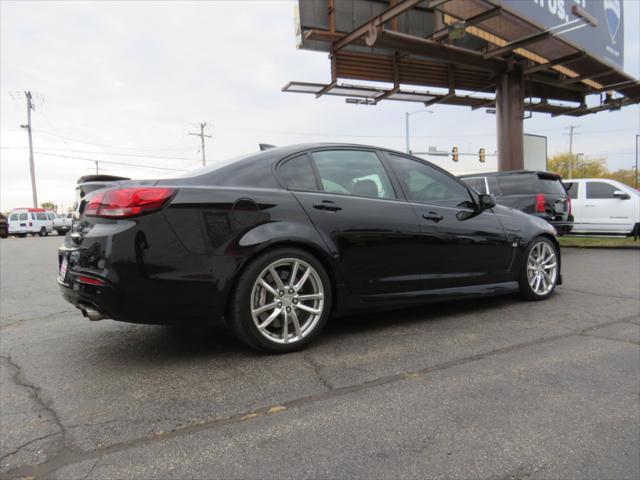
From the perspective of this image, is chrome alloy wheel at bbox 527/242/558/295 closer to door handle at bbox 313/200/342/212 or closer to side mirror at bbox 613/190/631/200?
door handle at bbox 313/200/342/212

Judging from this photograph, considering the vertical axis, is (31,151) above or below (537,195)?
above

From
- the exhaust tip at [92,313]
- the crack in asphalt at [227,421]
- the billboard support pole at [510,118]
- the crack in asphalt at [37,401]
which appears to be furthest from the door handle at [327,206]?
the billboard support pole at [510,118]

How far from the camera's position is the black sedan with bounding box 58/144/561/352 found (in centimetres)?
276

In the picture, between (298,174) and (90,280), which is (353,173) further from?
(90,280)

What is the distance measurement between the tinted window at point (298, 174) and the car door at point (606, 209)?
35.0 feet

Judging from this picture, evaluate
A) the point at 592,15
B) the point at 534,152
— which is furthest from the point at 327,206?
the point at 534,152

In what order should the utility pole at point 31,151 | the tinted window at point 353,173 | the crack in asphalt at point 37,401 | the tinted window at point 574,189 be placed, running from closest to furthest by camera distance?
the crack in asphalt at point 37,401 < the tinted window at point 353,173 < the tinted window at point 574,189 < the utility pole at point 31,151

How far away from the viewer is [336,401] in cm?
241

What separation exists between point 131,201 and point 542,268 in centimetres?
417

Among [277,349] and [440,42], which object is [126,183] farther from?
[440,42]

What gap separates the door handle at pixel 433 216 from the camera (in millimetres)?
3875

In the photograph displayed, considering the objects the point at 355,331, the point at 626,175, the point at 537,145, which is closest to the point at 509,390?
the point at 355,331

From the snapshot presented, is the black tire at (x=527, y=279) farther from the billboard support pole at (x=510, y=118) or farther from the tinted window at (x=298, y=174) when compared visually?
the billboard support pole at (x=510, y=118)

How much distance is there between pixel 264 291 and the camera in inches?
120
